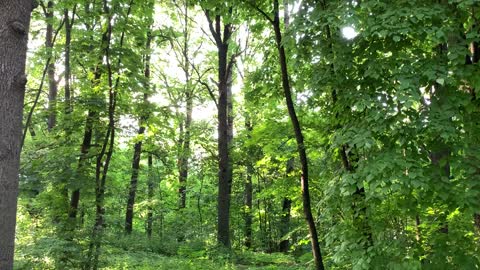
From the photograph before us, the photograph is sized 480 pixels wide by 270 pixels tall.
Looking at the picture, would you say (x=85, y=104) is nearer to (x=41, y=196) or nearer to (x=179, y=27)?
(x=41, y=196)

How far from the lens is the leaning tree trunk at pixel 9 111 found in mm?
3625

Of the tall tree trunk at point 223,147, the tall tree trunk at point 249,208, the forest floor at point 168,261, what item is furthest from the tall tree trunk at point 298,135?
the tall tree trunk at point 249,208

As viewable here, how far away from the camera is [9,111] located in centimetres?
366

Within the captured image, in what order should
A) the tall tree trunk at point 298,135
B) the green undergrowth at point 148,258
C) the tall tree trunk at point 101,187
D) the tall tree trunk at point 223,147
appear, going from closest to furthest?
the tall tree trunk at point 298,135
the green undergrowth at point 148,258
the tall tree trunk at point 101,187
the tall tree trunk at point 223,147

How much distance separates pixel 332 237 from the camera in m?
4.48

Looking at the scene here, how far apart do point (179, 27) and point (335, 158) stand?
17929mm

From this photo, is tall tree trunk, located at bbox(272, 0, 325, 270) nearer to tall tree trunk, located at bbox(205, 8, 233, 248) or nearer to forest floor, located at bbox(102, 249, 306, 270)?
forest floor, located at bbox(102, 249, 306, 270)

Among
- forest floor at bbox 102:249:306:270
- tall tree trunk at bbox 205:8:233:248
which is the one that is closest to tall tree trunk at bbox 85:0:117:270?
forest floor at bbox 102:249:306:270

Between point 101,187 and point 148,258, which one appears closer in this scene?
point 101,187

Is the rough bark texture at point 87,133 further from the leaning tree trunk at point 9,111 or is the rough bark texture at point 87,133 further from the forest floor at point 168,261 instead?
the leaning tree trunk at point 9,111

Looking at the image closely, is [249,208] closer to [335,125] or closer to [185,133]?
[185,133]

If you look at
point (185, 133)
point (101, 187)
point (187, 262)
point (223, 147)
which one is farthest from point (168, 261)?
point (185, 133)

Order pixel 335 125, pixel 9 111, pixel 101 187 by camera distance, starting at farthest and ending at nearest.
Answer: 1. pixel 101 187
2. pixel 335 125
3. pixel 9 111

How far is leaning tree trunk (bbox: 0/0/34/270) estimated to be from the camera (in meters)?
3.62
